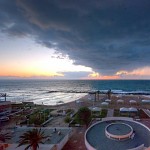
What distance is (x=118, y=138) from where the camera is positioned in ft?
72.0

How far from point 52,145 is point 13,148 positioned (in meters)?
4.33

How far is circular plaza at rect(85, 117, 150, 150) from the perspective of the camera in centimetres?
2097

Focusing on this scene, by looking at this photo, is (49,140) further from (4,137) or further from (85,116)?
(85,116)

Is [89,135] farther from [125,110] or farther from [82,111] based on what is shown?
[125,110]

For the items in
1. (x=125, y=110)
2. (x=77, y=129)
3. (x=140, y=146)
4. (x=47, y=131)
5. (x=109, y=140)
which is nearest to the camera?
(x=140, y=146)

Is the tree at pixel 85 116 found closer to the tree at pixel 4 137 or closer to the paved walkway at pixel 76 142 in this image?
the paved walkway at pixel 76 142

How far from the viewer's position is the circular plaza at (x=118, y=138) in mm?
20969

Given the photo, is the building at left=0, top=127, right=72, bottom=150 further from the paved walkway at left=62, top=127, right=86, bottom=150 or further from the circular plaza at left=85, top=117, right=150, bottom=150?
the circular plaza at left=85, top=117, right=150, bottom=150

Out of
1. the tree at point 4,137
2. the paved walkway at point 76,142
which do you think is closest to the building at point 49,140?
the tree at point 4,137

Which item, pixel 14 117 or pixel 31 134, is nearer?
pixel 31 134

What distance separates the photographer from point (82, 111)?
1427 inches

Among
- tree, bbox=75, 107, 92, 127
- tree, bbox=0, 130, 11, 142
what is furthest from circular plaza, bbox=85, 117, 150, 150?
tree, bbox=75, 107, 92, 127

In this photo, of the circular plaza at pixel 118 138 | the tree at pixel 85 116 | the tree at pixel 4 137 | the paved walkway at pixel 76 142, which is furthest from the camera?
the tree at pixel 85 116

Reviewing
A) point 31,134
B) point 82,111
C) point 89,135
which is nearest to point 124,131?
point 89,135
